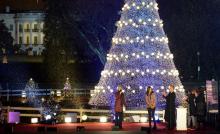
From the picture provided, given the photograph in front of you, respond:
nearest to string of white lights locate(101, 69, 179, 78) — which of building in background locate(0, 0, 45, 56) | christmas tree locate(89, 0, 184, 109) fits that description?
christmas tree locate(89, 0, 184, 109)

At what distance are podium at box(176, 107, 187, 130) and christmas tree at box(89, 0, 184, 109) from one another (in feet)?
20.3

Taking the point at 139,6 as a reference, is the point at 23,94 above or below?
below

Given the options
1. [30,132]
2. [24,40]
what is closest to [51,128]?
[30,132]

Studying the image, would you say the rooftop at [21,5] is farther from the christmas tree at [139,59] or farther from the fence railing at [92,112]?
the christmas tree at [139,59]

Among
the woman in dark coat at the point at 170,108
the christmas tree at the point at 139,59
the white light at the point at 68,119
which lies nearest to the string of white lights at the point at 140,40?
the christmas tree at the point at 139,59

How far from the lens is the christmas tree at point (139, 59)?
1203 inches

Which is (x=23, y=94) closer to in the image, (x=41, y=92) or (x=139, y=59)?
(x=41, y=92)

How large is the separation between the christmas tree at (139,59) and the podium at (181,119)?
6.19m

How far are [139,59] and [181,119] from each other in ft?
22.4

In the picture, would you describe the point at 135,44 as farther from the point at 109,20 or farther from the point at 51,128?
the point at 109,20

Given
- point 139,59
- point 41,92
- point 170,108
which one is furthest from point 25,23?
point 170,108

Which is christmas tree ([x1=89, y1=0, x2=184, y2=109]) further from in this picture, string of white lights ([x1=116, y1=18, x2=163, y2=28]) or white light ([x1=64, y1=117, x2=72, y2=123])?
white light ([x1=64, y1=117, x2=72, y2=123])

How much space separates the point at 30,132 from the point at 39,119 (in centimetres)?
723

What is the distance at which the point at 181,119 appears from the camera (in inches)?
955
